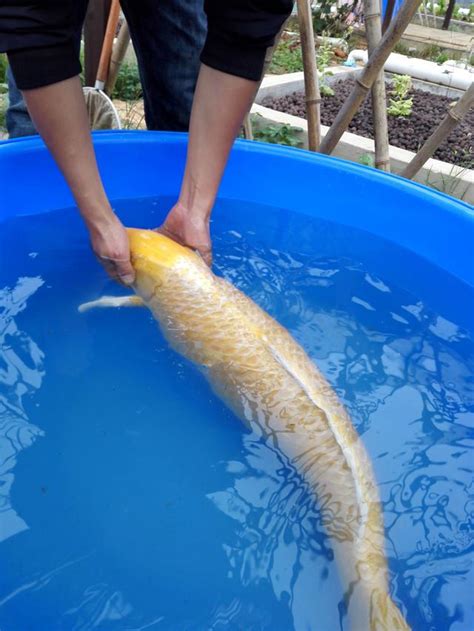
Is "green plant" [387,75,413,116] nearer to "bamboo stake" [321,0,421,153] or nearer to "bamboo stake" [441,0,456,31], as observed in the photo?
"bamboo stake" [321,0,421,153]

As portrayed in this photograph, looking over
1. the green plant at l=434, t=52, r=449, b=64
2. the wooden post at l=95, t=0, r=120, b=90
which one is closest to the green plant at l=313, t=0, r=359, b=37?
the green plant at l=434, t=52, r=449, b=64

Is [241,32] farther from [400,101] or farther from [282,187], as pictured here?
[400,101]

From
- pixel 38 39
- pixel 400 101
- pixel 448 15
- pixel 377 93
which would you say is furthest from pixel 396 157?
pixel 448 15

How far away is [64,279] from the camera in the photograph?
1.93 meters

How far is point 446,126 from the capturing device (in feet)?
8.01

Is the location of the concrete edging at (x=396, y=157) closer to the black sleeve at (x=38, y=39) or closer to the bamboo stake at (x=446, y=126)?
the bamboo stake at (x=446, y=126)

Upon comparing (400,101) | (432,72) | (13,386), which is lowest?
(13,386)

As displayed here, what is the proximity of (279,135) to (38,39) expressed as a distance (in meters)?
2.19

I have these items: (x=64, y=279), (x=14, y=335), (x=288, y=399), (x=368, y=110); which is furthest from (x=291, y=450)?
(x=368, y=110)

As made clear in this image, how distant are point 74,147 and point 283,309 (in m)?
→ 0.79

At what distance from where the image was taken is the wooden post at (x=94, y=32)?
8.34 ft

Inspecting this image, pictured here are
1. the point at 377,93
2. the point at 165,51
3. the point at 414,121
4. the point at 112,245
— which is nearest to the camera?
the point at 112,245

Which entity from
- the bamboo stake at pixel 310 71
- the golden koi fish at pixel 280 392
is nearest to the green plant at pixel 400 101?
the bamboo stake at pixel 310 71

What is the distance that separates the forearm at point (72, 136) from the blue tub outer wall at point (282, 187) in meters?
0.64
